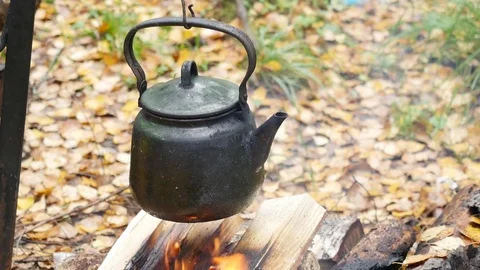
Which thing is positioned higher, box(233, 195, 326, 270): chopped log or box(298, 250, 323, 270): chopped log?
box(233, 195, 326, 270): chopped log

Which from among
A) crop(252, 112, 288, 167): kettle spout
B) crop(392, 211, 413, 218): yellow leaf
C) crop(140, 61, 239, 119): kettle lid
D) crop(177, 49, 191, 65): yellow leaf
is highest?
crop(140, 61, 239, 119): kettle lid

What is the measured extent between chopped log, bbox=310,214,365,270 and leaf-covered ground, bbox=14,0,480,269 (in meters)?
0.49

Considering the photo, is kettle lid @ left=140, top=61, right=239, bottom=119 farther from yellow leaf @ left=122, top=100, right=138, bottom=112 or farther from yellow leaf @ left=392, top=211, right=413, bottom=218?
yellow leaf @ left=122, top=100, right=138, bottom=112

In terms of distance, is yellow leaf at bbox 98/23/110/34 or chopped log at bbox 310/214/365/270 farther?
yellow leaf at bbox 98/23/110/34

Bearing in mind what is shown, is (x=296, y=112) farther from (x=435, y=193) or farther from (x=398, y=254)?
(x=398, y=254)

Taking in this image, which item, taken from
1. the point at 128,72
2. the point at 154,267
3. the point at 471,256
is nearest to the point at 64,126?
the point at 128,72

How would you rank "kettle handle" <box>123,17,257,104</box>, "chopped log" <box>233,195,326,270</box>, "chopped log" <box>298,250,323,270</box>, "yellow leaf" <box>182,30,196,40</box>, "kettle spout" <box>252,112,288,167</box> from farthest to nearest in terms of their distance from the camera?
"yellow leaf" <box>182,30,196,40</box> → "chopped log" <box>298,250,323,270</box> → "chopped log" <box>233,195,326,270</box> → "kettle spout" <box>252,112,288,167</box> → "kettle handle" <box>123,17,257,104</box>

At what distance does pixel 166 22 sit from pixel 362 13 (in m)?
3.70

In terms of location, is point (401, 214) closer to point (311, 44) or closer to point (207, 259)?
point (207, 259)

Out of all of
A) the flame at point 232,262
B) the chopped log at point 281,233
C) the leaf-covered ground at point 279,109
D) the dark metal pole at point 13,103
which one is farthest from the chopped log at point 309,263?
A: the dark metal pole at point 13,103

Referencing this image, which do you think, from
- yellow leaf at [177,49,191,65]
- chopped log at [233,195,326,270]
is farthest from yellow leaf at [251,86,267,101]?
chopped log at [233,195,326,270]

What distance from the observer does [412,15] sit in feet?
17.9

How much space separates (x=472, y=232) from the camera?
2.79 m

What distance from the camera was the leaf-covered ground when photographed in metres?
3.73
